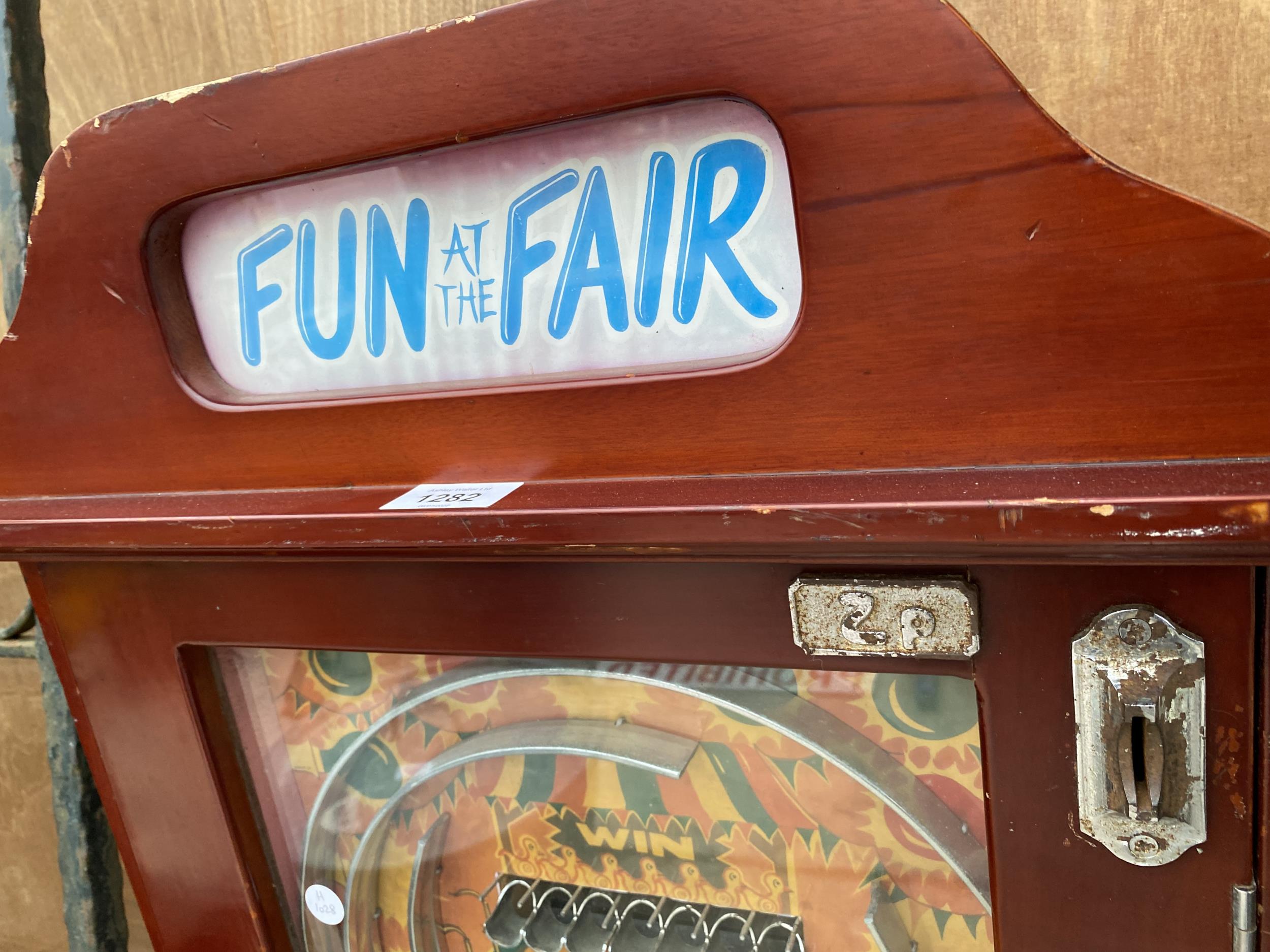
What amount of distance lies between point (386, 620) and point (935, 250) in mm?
525

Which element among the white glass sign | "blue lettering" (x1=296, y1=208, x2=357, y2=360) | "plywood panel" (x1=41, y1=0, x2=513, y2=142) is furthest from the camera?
"plywood panel" (x1=41, y1=0, x2=513, y2=142)

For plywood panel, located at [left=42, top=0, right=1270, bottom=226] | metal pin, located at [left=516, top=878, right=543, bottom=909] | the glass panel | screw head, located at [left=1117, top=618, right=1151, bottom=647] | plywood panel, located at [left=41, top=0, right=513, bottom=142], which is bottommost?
metal pin, located at [left=516, top=878, right=543, bottom=909]

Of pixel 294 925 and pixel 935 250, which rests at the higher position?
pixel 935 250

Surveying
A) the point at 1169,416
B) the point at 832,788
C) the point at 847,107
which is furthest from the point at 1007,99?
the point at 832,788

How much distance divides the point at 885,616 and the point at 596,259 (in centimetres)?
32

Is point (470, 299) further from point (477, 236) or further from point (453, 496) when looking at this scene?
point (453, 496)

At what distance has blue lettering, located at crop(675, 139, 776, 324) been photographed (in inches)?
23.7

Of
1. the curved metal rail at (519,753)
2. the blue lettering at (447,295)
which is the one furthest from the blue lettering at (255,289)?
the curved metal rail at (519,753)

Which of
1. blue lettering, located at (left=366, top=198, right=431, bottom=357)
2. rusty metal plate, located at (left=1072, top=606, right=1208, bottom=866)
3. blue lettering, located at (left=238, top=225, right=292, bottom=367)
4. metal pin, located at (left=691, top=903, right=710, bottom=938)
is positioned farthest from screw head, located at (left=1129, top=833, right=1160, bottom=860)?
blue lettering, located at (left=238, top=225, right=292, bottom=367)

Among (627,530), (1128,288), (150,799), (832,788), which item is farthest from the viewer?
(150,799)

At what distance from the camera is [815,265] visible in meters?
0.57

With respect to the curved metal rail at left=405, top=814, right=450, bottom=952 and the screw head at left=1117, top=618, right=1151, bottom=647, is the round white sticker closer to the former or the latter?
the curved metal rail at left=405, top=814, right=450, bottom=952

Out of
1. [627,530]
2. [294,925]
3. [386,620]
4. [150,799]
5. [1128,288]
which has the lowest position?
[294,925]

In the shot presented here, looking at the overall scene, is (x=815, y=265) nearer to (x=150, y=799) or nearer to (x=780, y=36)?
(x=780, y=36)
